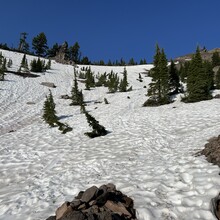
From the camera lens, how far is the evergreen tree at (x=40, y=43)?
119250 mm

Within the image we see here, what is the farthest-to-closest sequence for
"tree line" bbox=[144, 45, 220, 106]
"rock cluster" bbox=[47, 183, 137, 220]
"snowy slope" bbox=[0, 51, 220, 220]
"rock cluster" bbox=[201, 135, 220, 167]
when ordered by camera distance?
"tree line" bbox=[144, 45, 220, 106]
"rock cluster" bbox=[201, 135, 220, 167]
"snowy slope" bbox=[0, 51, 220, 220]
"rock cluster" bbox=[47, 183, 137, 220]

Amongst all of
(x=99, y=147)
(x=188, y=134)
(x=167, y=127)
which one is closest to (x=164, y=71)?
(x=167, y=127)

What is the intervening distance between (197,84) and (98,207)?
31.4 metres

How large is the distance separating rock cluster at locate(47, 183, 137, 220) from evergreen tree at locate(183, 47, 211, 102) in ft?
95.1

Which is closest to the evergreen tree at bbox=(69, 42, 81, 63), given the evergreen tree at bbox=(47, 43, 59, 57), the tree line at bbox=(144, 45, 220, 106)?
the evergreen tree at bbox=(47, 43, 59, 57)

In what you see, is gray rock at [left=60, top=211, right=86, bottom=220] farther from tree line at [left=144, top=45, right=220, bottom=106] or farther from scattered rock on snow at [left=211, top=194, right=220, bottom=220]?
tree line at [left=144, top=45, right=220, bottom=106]

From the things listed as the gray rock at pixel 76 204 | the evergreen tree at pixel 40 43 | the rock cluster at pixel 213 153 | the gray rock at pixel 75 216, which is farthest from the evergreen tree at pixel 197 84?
the evergreen tree at pixel 40 43

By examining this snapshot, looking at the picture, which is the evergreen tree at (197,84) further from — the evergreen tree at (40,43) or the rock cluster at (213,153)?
the evergreen tree at (40,43)

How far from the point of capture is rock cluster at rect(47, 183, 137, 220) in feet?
19.3

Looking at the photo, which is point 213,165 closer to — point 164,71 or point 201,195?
point 201,195

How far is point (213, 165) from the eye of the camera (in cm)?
914

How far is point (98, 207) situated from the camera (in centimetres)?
643

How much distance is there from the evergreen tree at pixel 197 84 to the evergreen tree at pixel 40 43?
97.9 meters

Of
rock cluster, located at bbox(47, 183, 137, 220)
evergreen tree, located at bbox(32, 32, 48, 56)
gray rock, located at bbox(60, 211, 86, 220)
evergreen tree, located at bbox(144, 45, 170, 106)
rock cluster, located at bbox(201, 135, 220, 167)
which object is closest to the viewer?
gray rock, located at bbox(60, 211, 86, 220)
